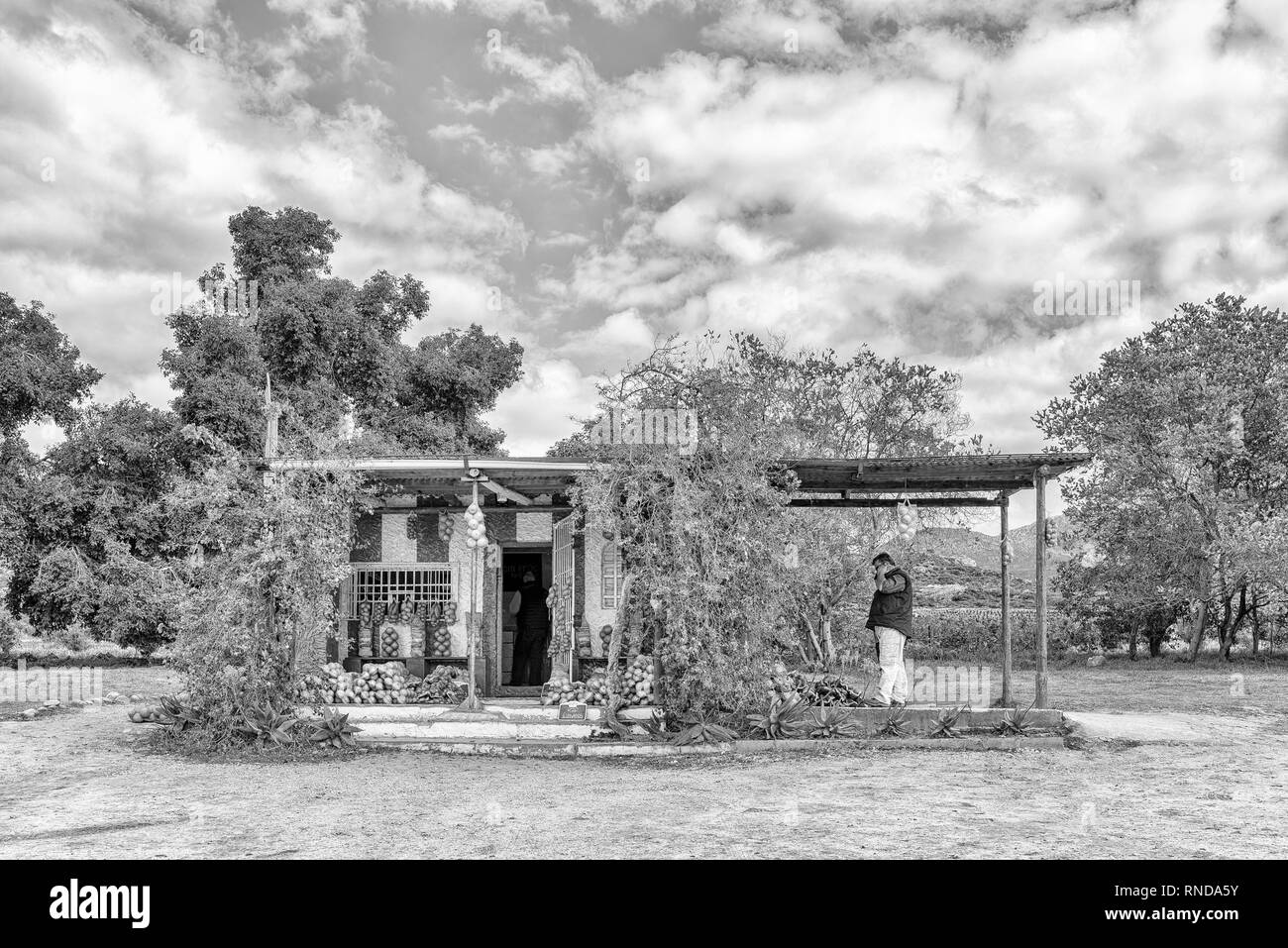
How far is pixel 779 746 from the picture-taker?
1042 centimetres

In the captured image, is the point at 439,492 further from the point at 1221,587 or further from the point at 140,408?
the point at 1221,587

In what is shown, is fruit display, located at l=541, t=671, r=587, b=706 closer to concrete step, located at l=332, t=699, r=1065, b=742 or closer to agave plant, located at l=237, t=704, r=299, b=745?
concrete step, located at l=332, t=699, r=1065, b=742

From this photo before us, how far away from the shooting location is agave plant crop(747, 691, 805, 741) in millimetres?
10562

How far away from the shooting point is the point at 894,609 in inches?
457

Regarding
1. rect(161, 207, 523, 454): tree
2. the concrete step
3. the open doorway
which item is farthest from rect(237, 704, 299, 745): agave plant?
rect(161, 207, 523, 454): tree

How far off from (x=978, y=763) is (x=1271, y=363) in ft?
56.4

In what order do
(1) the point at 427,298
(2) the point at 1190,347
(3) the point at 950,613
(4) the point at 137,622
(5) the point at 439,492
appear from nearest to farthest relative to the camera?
(5) the point at 439,492
(4) the point at 137,622
(2) the point at 1190,347
(1) the point at 427,298
(3) the point at 950,613

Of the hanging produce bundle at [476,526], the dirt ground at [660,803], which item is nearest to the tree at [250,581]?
the dirt ground at [660,803]

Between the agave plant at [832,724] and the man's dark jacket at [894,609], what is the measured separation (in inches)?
Result: 48.1

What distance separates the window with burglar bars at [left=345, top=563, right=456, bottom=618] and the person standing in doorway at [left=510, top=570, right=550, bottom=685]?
116 cm

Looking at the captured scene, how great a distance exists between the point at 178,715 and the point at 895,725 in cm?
756

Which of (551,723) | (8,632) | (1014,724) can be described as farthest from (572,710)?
(8,632)

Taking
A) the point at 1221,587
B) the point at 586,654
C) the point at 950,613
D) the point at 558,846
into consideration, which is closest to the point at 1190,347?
the point at 1221,587

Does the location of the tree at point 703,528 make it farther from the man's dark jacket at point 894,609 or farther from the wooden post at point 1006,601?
the wooden post at point 1006,601
